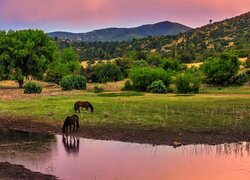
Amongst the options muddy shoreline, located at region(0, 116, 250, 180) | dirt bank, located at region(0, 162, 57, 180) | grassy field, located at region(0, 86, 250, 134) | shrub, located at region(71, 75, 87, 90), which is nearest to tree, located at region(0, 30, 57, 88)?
shrub, located at region(71, 75, 87, 90)

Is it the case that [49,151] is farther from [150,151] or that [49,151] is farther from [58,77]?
[58,77]

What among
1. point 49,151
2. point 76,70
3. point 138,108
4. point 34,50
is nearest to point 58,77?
point 76,70

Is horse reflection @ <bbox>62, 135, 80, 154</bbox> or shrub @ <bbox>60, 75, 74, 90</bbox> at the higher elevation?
shrub @ <bbox>60, 75, 74, 90</bbox>

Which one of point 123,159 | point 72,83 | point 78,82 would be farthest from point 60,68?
point 123,159

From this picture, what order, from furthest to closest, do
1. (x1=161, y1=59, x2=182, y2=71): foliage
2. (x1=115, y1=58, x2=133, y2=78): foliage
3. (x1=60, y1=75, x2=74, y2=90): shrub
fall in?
(x1=115, y1=58, x2=133, y2=78): foliage, (x1=161, y1=59, x2=182, y2=71): foliage, (x1=60, y1=75, x2=74, y2=90): shrub

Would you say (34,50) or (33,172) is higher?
(34,50)

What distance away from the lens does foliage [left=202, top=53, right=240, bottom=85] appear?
6906cm

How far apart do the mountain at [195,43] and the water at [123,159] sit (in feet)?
252

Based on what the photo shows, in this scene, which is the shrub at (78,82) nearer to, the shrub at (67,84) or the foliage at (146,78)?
the shrub at (67,84)

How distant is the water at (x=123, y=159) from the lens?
21562 millimetres

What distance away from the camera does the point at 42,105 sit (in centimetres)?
4441

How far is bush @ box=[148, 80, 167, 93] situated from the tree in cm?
1923

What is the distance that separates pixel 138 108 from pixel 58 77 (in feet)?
150

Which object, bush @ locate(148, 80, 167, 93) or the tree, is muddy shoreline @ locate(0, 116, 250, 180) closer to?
bush @ locate(148, 80, 167, 93)
